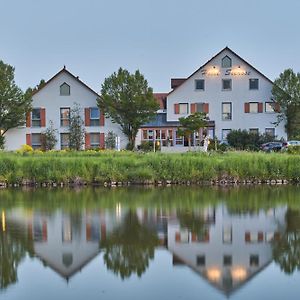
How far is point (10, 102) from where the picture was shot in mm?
51062

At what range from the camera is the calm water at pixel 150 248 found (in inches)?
386

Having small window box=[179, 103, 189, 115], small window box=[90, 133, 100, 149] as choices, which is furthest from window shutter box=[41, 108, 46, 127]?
small window box=[179, 103, 189, 115]

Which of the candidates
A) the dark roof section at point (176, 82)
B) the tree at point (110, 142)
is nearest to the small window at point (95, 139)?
the tree at point (110, 142)

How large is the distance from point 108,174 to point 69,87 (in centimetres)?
2701

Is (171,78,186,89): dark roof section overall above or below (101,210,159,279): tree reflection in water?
above

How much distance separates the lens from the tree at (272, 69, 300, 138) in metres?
52.8

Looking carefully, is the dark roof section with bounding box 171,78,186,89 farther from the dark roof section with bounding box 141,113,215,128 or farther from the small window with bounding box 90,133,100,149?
the small window with bounding box 90,133,100,149

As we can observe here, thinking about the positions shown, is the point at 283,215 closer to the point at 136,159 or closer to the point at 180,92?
the point at 136,159

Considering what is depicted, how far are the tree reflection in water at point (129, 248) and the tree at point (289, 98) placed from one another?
38910 millimetres

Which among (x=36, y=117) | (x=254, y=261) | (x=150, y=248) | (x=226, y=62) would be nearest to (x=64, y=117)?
(x=36, y=117)

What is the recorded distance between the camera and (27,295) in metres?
9.39

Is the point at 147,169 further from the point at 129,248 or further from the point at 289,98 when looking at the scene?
the point at 289,98

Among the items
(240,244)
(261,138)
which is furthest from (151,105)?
(240,244)

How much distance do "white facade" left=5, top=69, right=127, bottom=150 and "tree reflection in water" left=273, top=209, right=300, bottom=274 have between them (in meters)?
39.2
